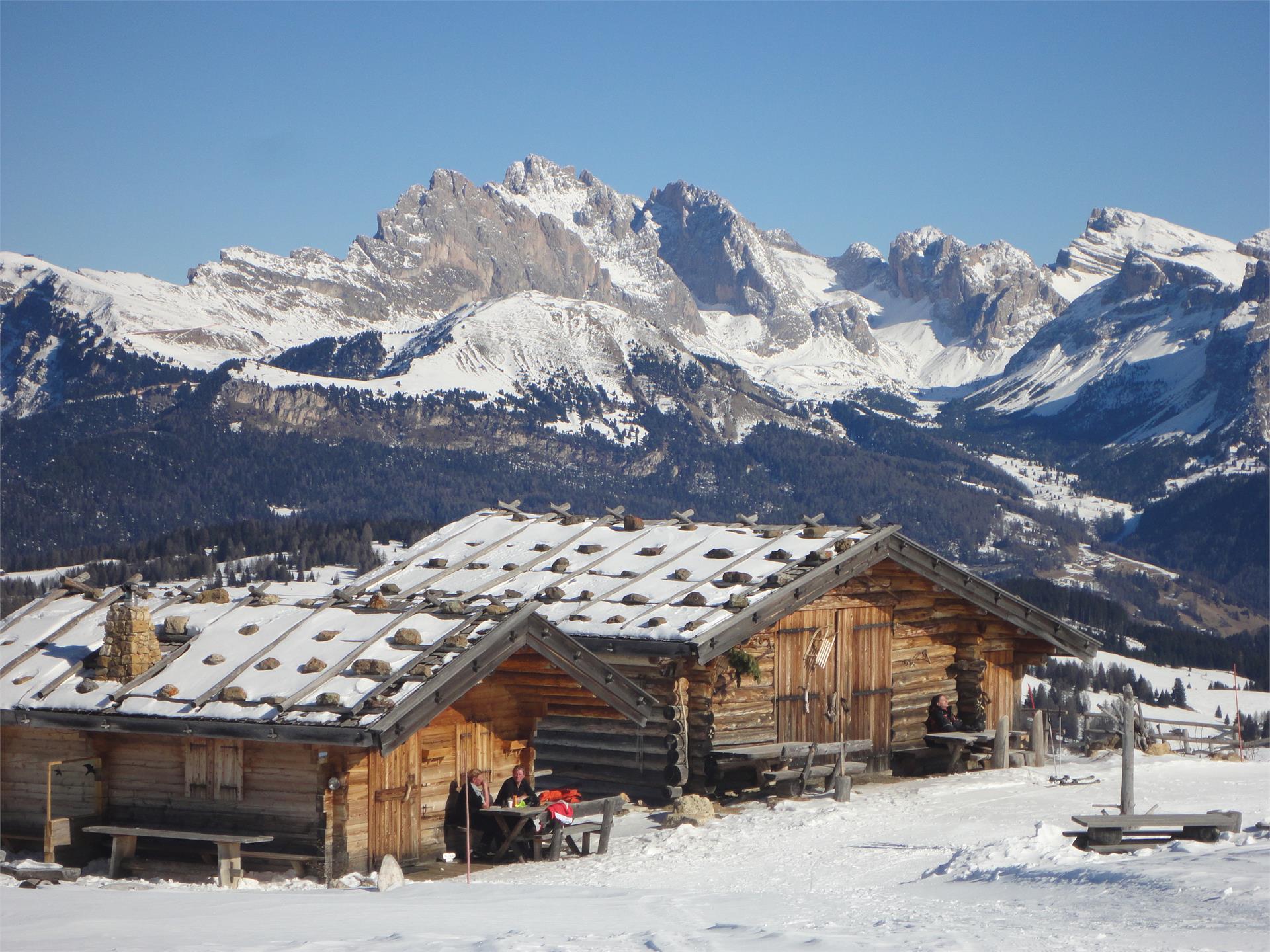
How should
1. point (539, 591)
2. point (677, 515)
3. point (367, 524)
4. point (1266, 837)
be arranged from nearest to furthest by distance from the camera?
point (1266, 837) → point (539, 591) → point (677, 515) → point (367, 524)

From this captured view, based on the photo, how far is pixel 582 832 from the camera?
801 inches

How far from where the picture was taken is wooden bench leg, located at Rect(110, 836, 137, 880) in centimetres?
1872

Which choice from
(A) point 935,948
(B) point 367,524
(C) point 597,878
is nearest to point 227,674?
(C) point 597,878

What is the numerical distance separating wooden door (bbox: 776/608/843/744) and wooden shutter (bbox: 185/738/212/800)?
1075 cm

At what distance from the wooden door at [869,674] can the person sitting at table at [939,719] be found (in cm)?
122

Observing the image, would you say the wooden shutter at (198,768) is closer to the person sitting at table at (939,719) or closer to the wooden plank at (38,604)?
the wooden plank at (38,604)

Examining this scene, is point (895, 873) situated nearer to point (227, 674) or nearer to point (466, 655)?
point (466, 655)

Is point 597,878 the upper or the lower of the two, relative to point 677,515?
lower

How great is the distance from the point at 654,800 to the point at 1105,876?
437 inches

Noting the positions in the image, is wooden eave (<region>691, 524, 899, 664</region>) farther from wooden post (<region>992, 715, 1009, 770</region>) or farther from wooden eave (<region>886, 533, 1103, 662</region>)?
wooden post (<region>992, 715, 1009, 770</region>)

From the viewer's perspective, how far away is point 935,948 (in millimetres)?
12266

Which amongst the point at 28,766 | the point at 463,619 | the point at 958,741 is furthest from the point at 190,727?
the point at 958,741

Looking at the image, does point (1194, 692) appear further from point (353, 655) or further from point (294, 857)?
point (294, 857)

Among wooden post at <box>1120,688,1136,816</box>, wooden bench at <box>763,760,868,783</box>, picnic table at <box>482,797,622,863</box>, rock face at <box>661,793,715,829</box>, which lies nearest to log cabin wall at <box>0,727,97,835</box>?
picnic table at <box>482,797,622,863</box>
